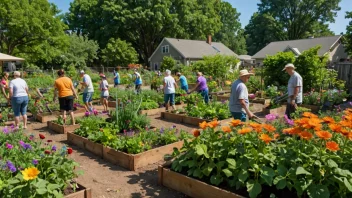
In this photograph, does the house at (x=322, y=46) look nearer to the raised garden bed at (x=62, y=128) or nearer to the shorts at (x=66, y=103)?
the shorts at (x=66, y=103)

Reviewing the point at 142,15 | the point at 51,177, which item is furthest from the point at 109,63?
the point at 51,177

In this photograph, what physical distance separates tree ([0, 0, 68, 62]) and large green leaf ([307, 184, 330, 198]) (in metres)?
30.6

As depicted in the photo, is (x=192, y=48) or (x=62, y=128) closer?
(x=62, y=128)

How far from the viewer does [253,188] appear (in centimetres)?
330

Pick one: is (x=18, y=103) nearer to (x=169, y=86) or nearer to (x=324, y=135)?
(x=169, y=86)

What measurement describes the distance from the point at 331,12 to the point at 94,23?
1664 inches

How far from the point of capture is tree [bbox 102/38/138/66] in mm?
38125

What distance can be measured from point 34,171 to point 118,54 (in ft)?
120

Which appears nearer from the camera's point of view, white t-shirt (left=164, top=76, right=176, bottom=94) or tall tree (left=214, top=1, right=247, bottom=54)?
white t-shirt (left=164, top=76, right=176, bottom=94)

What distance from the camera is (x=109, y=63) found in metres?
39.5

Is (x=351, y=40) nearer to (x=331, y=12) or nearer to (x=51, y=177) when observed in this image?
(x=331, y=12)

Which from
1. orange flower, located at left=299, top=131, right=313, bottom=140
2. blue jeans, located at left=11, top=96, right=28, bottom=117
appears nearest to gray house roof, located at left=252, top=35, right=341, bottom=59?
blue jeans, located at left=11, top=96, right=28, bottom=117

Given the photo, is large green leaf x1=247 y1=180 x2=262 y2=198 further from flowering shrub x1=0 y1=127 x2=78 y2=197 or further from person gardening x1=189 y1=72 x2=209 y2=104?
person gardening x1=189 y1=72 x2=209 y2=104

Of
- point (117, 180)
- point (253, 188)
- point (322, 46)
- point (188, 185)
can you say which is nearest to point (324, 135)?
point (253, 188)
